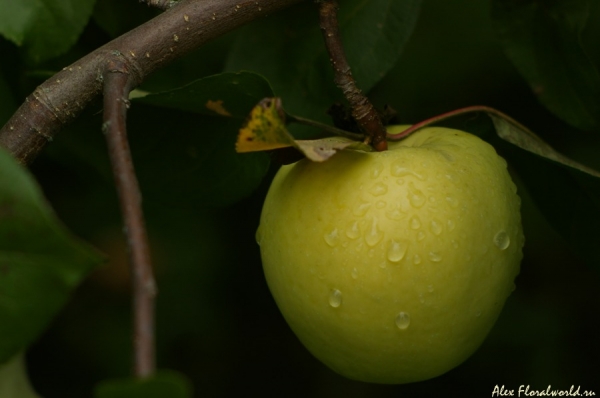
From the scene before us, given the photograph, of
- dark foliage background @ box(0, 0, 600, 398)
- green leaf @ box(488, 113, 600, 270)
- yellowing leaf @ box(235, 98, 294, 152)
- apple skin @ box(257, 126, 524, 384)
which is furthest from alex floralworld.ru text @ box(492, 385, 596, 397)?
yellowing leaf @ box(235, 98, 294, 152)

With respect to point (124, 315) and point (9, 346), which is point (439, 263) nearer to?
point (9, 346)

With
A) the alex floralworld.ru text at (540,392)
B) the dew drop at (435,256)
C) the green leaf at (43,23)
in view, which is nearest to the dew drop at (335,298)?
Answer: the dew drop at (435,256)

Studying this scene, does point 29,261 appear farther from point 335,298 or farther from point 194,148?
point 194,148

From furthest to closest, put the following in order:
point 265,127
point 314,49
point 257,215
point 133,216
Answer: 1. point 257,215
2. point 314,49
3. point 265,127
4. point 133,216

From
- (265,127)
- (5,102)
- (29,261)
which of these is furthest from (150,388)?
(5,102)

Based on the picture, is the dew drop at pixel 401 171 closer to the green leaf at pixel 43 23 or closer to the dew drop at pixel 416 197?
the dew drop at pixel 416 197
